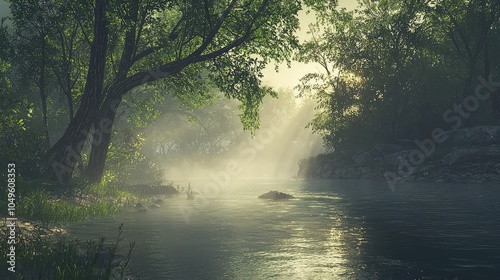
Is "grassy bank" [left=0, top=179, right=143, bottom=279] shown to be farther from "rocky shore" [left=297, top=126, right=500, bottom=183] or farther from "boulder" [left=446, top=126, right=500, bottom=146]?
"boulder" [left=446, top=126, right=500, bottom=146]

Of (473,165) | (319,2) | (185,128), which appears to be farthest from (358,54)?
(185,128)

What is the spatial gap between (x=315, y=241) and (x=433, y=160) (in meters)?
33.4

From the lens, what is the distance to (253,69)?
25094 millimetres

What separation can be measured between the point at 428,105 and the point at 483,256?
42.2 meters

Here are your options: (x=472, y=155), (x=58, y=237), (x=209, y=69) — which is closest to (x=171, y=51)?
(x=209, y=69)

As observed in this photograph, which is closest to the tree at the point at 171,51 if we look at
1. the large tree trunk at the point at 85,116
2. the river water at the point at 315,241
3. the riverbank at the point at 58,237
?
the large tree trunk at the point at 85,116

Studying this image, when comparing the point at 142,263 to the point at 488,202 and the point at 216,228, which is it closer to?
the point at 216,228

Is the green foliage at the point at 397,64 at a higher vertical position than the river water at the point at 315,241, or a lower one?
higher

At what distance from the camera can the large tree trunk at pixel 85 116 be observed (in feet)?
71.2

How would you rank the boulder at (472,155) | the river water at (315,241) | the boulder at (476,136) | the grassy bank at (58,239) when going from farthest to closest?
the boulder at (476,136), the boulder at (472,155), the river water at (315,241), the grassy bank at (58,239)

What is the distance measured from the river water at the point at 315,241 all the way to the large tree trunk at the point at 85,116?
3979 mm

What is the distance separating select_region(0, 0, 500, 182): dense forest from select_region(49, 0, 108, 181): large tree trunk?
0.05 metres

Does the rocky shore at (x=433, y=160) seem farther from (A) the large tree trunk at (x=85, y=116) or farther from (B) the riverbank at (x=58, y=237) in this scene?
(A) the large tree trunk at (x=85, y=116)

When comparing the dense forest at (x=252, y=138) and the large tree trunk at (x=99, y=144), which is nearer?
the dense forest at (x=252, y=138)
